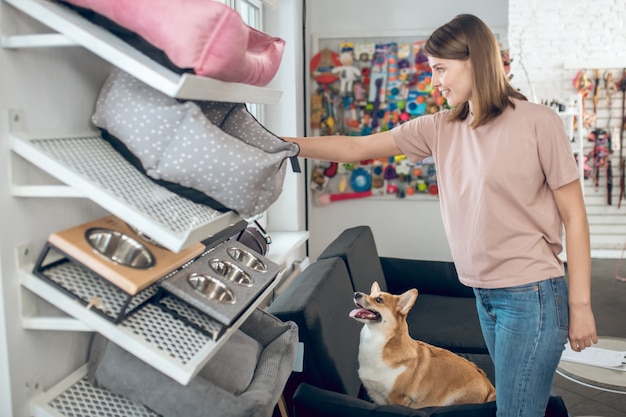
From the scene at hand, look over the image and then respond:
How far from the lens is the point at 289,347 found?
1.62 meters

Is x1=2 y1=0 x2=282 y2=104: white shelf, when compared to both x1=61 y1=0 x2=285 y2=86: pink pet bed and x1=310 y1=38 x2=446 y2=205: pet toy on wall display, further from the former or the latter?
x1=310 y1=38 x2=446 y2=205: pet toy on wall display

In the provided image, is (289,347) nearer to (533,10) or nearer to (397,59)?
(397,59)

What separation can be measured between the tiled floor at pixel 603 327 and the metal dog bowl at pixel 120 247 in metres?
2.64

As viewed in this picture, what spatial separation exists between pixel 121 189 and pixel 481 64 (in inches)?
38.3

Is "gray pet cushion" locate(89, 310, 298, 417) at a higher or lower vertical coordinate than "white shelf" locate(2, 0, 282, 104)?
lower

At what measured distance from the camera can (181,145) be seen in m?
1.16

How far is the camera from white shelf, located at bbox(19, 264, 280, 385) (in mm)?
1113

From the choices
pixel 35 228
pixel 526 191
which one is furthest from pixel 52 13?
pixel 526 191

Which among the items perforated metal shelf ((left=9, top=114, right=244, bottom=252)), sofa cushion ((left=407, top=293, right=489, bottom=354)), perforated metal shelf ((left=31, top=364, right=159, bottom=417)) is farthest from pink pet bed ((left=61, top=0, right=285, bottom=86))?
sofa cushion ((left=407, top=293, right=489, bottom=354))

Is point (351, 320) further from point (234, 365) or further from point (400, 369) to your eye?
point (234, 365)

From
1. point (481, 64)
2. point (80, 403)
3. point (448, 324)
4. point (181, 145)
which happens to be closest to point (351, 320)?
point (448, 324)

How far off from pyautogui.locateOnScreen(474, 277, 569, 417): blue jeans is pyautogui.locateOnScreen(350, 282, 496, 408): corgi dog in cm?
56

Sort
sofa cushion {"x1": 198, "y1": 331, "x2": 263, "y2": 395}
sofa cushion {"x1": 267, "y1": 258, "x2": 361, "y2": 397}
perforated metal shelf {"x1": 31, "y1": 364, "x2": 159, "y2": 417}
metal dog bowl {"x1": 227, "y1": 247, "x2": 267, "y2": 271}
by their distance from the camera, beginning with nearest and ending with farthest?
perforated metal shelf {"x1": 31, "y1": 364, "x2": 159, "y2": 417}, sofa cushion {"x1": 198, "y1": 331, "x2": 263, "y2": 395}, metal dog bowl {"x1": 227, "y1": 247, "x2": 267, "y2": 271}, sofa cushion {"x1": 267, "y1": 258, "x2": 361, "y2": 397}

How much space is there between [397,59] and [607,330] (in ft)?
8.11
